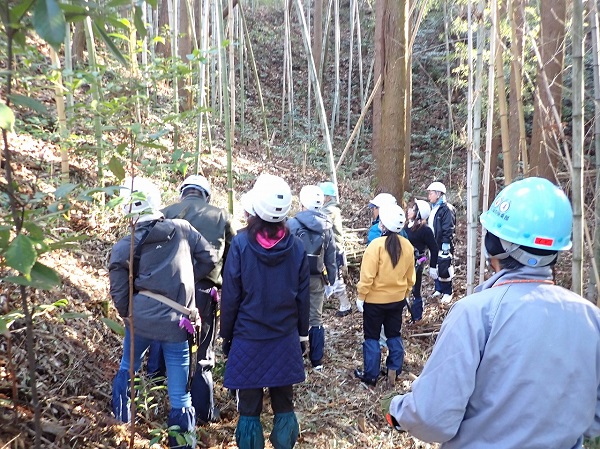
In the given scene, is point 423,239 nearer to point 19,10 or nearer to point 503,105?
point 503,105

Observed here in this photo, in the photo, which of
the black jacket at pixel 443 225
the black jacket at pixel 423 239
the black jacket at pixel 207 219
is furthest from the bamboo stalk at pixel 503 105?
the black jacket at pixel 443 225

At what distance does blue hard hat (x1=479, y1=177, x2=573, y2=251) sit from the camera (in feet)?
4.91

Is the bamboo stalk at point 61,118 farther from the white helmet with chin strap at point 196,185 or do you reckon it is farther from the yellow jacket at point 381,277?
the yellow jacket at point 381,277

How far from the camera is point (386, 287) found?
431 cm

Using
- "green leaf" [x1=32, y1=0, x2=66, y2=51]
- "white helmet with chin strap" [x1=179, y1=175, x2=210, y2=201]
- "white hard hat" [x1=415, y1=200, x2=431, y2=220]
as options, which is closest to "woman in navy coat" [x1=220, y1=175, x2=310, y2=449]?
"white helmet with chin strap" [x1=179, y1=175, x2=210, y2=201]

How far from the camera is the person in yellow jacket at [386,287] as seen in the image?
14.0 ft

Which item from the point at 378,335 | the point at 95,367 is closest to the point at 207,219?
the point at 95,367

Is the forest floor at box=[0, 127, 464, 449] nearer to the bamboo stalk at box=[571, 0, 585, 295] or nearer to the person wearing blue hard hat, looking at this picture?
the person wearing blue hard hat

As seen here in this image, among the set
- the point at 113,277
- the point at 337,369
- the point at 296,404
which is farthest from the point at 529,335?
the point at 337,369

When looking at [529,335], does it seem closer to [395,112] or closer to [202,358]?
[202,358]

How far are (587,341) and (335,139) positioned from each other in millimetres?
14411

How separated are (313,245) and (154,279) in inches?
75.9

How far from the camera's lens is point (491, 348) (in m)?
1.40

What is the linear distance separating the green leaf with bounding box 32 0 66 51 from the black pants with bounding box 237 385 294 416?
2319mm
